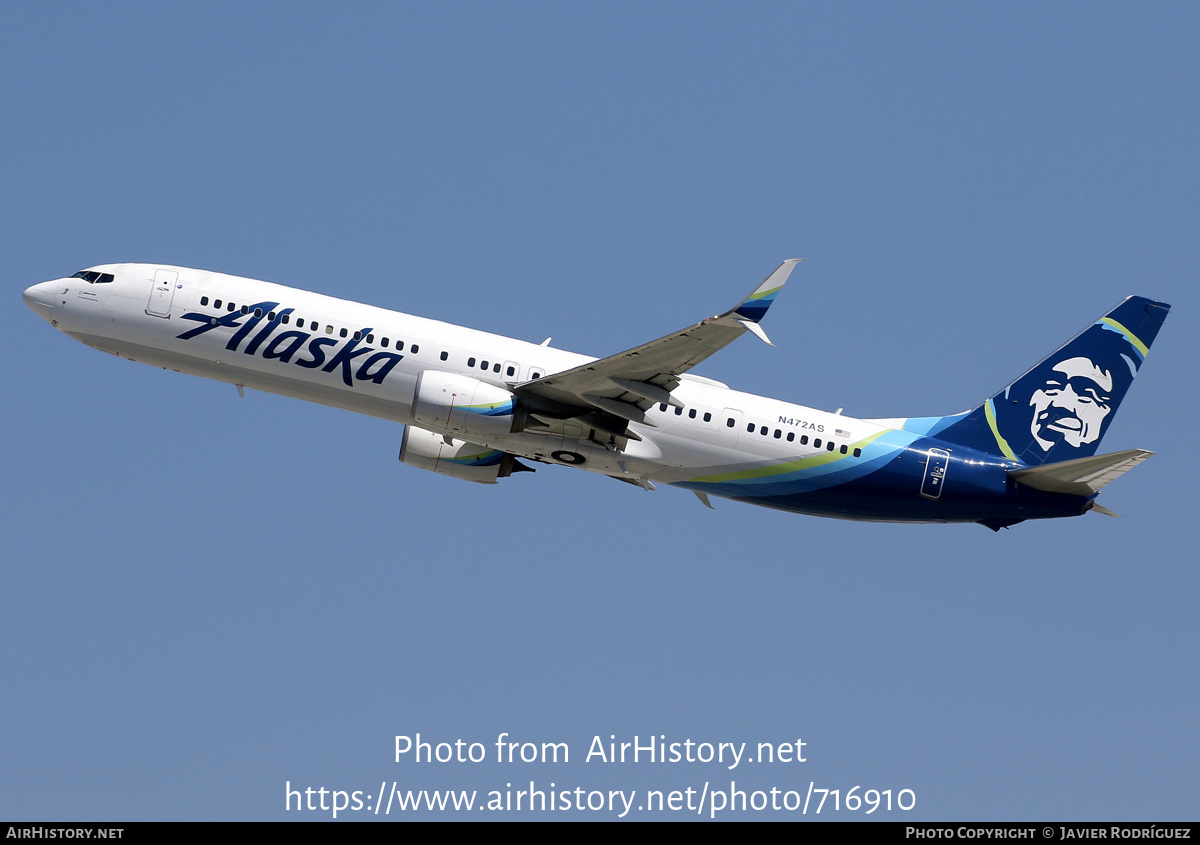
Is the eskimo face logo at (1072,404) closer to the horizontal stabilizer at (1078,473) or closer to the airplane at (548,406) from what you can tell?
the airplane at (548,406)

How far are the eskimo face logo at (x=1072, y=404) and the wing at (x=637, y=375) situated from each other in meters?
12.2

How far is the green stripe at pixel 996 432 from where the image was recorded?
39656 millimetres

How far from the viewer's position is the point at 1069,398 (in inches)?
1602

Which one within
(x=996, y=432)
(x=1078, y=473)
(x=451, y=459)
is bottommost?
(x=451, y=459)

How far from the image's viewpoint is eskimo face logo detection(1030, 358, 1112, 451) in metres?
40.3

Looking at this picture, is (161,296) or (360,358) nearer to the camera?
(360,358)

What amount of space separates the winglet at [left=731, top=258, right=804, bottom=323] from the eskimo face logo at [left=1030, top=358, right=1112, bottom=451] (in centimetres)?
1248

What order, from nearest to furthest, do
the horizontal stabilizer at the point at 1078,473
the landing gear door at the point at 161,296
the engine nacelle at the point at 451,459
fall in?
the horizontal stabilizer at the point at 1078,473 < the landing gear door at the point at 161,296 < the engine nacelle at the point at 451,459

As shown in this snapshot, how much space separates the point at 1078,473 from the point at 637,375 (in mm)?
13115

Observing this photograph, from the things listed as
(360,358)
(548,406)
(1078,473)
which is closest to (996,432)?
(1078,473)

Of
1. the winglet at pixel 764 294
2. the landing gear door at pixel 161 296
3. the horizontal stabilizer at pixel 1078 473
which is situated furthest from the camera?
the landing gear door at pixel 161 296

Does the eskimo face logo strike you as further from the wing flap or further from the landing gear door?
the landing gear door

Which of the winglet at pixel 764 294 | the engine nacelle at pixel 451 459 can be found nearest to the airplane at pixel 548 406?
the engine nacelle at pixel 451 459

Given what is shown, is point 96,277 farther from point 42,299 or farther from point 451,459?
point 451,459
